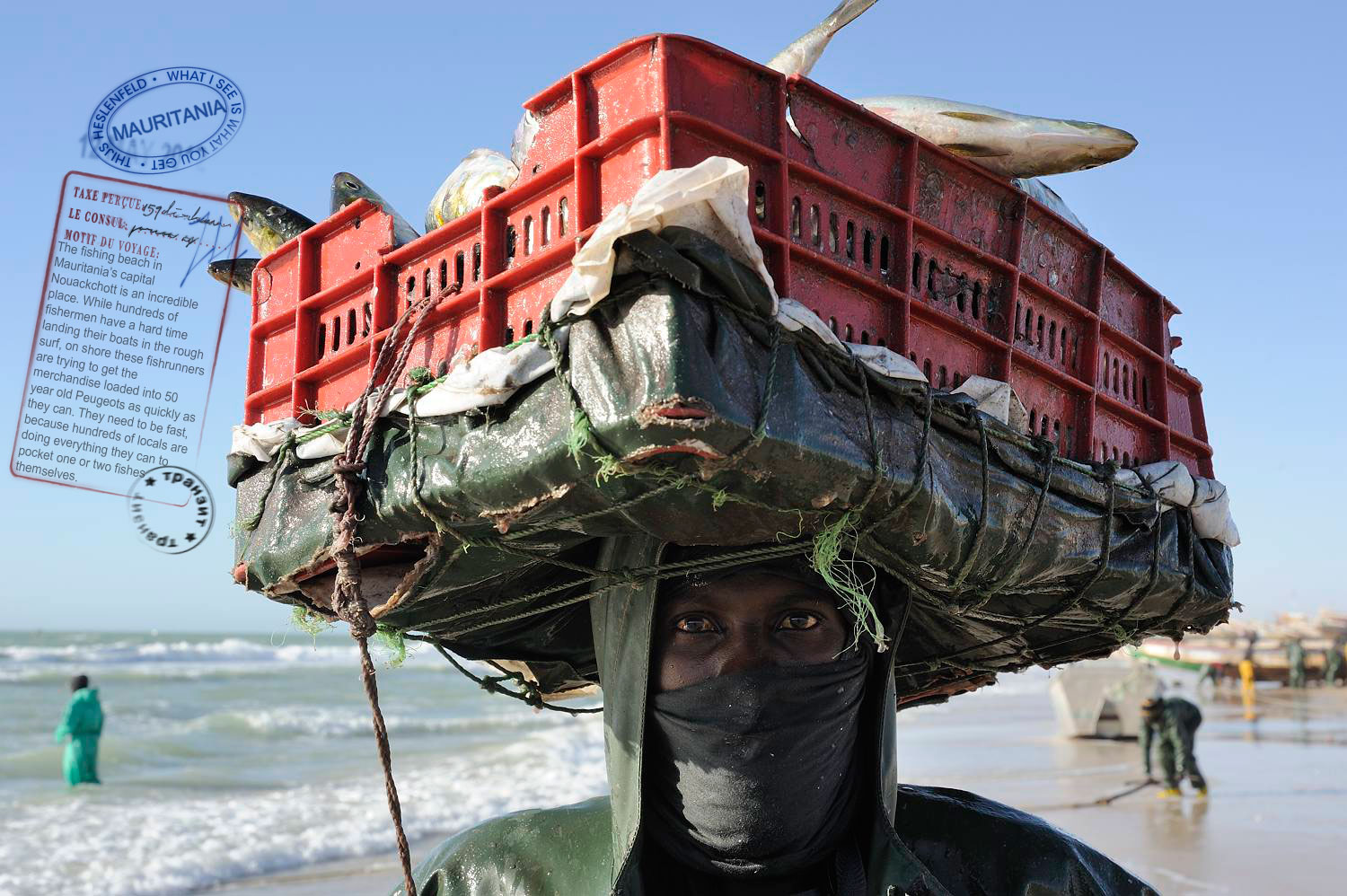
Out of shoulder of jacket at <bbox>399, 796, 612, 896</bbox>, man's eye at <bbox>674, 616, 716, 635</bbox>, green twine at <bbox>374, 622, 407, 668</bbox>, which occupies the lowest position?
shoulder of jacket at <bbox>399, 796, 612, 896</bbox>

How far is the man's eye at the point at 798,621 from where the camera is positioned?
3170mm

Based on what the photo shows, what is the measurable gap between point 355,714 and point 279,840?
47.4 feet

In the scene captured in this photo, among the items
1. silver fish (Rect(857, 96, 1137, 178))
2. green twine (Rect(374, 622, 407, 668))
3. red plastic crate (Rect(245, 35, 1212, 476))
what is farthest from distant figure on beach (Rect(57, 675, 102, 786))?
silver fish (Rect(857, 96, 1137, 178))

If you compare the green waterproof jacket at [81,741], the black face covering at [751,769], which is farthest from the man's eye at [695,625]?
the green waterproof jacket at [81,741]

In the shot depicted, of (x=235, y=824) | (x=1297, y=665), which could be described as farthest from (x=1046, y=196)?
(x=1297, y=665)

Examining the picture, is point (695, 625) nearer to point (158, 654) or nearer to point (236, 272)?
point (236, 272)

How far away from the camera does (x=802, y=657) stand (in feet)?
10.3

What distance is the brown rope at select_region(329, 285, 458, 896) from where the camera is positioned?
2.83 metres

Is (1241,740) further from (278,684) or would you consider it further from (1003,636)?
(278,684)

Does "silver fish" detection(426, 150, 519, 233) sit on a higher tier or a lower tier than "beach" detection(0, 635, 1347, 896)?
higher

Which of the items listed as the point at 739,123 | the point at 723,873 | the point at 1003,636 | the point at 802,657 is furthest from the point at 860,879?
the point at 739,123

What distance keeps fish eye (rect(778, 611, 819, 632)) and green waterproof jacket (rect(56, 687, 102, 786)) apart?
46.2ft

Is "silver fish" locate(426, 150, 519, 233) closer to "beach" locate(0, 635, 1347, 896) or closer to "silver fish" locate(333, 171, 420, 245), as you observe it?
"silver fish" locate(333, 171, 420, 245)

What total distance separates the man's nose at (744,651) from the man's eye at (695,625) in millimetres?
54
